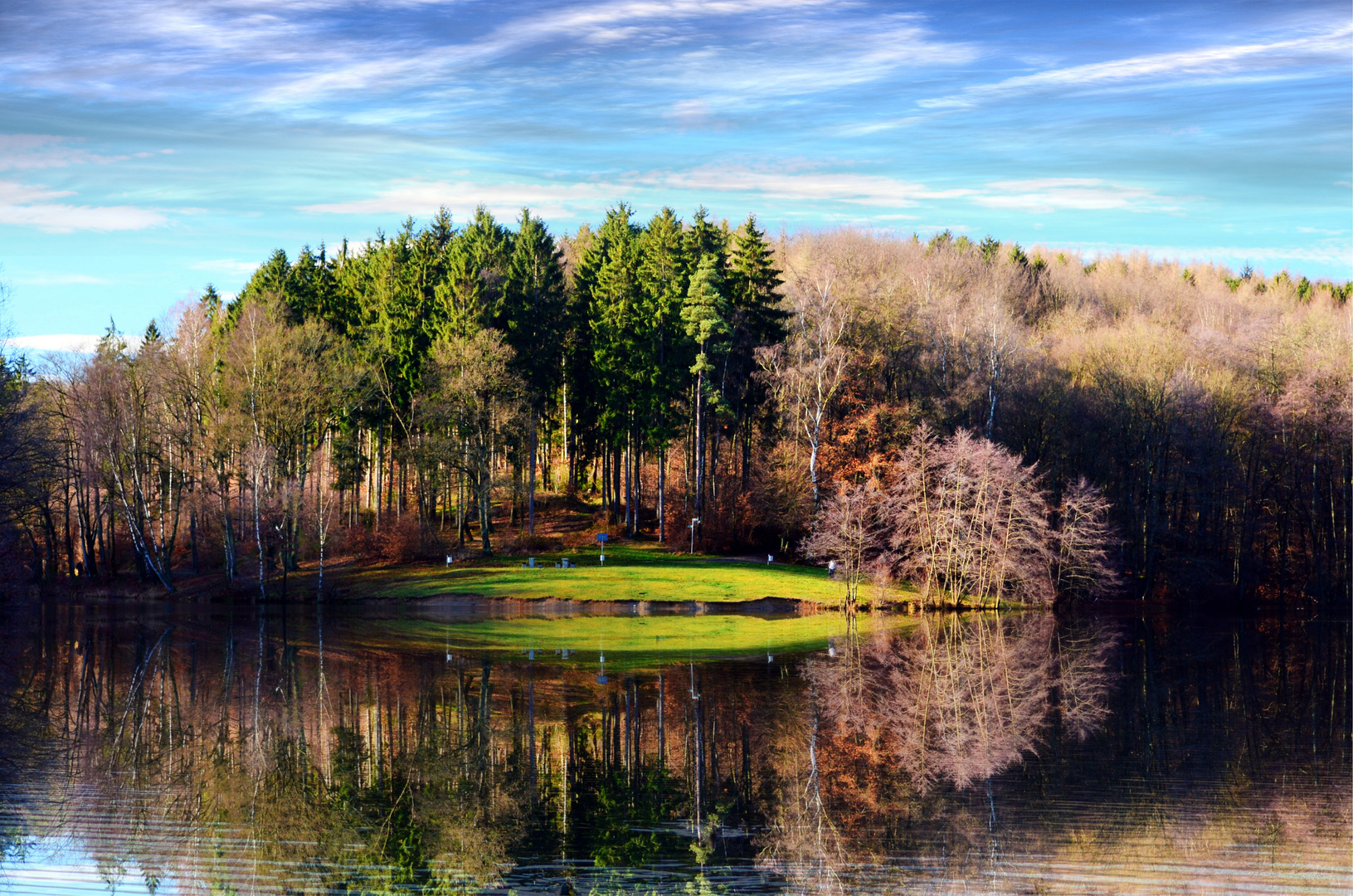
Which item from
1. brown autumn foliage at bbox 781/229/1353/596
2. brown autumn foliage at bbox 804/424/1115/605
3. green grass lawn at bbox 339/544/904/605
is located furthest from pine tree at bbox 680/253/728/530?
brown autumn foliage at bbox 804/424/1115/605

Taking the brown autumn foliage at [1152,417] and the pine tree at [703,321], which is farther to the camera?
the pine tree at [703,321]

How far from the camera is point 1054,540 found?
58.6 m

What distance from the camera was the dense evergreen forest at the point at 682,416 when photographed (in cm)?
5884

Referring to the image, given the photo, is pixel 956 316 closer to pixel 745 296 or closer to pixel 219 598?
pixel 745 296

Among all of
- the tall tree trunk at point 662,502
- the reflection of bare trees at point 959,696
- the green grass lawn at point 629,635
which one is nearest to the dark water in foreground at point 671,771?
the reflection of bare trees at point 959,696

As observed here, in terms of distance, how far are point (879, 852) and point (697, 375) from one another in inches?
2083

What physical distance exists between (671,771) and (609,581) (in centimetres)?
3562

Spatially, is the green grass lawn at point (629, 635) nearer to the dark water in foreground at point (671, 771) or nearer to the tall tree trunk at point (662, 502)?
the dark water in foreground at point (671, 771)

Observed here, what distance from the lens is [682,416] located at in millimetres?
67188

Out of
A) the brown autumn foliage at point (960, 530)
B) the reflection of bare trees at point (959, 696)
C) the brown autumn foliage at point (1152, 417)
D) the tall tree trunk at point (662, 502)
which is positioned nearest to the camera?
the reflection of bare trees at point (959, 696)

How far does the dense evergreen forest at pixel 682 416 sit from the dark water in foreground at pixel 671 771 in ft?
77.1

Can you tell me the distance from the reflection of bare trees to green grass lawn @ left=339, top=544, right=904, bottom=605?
12.1 meters

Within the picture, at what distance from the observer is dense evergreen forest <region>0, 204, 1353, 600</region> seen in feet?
193

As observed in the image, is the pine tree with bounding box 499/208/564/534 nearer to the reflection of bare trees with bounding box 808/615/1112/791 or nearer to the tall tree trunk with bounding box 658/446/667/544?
the tall tree trunk with bounding box 658/446/667/544
